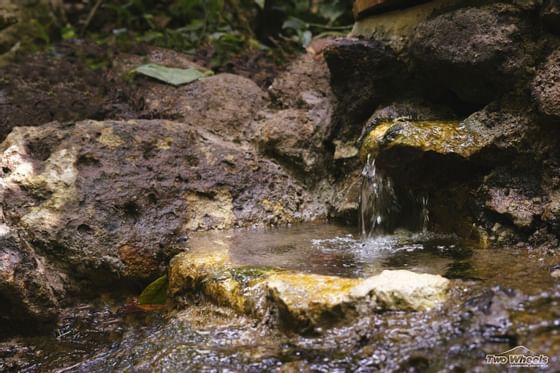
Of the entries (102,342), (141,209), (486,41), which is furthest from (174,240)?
(486,41)

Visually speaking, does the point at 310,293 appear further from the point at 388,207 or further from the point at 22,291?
the point at 22,291

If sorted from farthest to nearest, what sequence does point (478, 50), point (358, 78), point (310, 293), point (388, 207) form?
point (358, 78) → point (388, 207) → point (478, 50) → point (310, 293)

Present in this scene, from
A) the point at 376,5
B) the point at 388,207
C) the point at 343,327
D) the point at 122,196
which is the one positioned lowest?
the point at 343,327

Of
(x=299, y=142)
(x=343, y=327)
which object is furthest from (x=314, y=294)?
(x=299, y=142)

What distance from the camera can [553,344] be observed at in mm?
1462

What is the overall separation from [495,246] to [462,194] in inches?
15.0

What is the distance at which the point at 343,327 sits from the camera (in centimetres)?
180

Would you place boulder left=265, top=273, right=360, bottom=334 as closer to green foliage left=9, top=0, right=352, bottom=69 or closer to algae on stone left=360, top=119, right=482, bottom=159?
algae on stone left=360, top=119, right=482, bottom=159

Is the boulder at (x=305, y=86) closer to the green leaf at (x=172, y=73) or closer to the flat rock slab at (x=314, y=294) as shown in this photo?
the green leaf at (x=172, y=73)

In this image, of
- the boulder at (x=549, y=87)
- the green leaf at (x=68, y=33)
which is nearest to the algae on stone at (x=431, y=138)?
the boulder at (x=549, y=87)

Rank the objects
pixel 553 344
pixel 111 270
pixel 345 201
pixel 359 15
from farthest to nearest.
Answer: pixel 359 15, pixel 345 201, pixel 111 270, pixel 553 344

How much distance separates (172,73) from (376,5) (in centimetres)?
206

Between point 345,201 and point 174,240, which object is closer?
point 174,240

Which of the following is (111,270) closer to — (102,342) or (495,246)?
(102,342)
